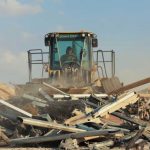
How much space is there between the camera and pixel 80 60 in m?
15.9

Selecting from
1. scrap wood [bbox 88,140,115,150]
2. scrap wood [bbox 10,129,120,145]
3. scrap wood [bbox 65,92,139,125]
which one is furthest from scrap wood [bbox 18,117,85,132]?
scrap wood [bbox 88,140,115,150]

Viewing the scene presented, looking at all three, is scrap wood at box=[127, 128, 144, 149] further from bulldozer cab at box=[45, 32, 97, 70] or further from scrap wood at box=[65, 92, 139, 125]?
bulldozer cab at box=[45, 32, 97, 70]

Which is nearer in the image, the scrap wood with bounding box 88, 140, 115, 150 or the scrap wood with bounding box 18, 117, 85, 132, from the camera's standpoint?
the scrap wood with bounding box 88, 140, 115, 150

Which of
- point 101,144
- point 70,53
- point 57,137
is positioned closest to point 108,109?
point 101,144

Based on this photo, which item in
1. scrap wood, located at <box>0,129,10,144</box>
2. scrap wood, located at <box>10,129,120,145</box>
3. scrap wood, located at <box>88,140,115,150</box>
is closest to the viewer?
scrap wood, located at <box>88,140,115,150</box>

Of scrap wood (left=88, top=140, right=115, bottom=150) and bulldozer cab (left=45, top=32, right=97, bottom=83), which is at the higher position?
bulldozer cab (left=45, top=32, right=97, bottom=83)

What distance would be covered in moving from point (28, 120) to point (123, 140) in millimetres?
1729

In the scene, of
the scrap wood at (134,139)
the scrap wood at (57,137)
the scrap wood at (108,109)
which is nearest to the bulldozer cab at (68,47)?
the scrap wood at (108,109)

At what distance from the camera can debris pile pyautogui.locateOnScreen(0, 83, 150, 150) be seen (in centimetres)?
841

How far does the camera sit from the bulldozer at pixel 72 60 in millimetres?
15461

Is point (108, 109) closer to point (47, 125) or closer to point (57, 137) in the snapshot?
point (47, 125)

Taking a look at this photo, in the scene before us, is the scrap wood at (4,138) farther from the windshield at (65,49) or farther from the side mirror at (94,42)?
the side mirror at (94,42)

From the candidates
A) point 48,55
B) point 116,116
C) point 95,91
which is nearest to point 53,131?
point 116,116

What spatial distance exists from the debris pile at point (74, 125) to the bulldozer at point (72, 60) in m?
4.24
